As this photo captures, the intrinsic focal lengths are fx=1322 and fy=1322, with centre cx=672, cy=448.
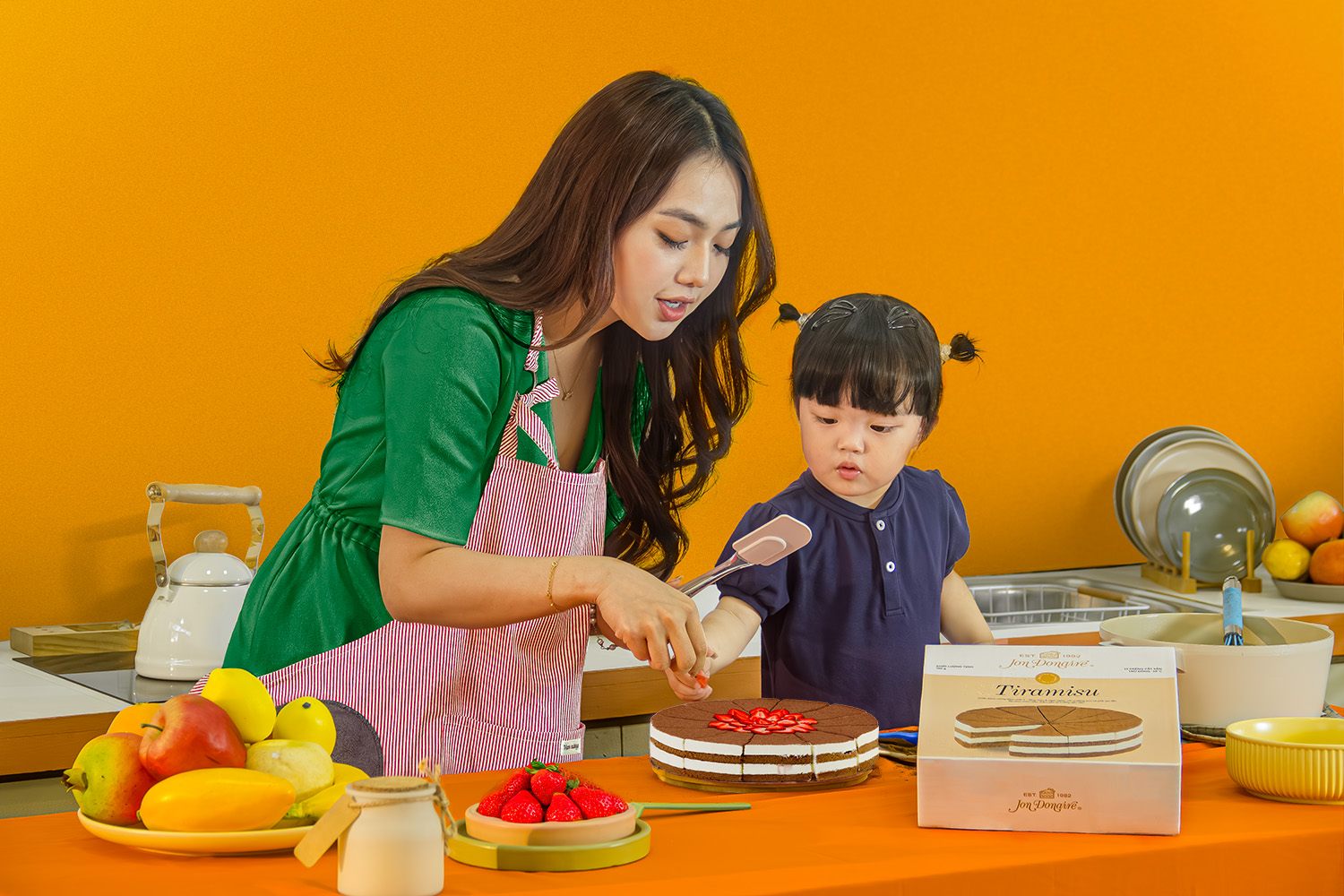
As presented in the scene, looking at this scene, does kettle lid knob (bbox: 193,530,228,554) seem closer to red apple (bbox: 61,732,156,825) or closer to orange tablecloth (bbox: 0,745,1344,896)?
orange tablecloth (bbox: 0,745,1344,896)

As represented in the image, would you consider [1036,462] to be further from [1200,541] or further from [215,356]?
[215,356]

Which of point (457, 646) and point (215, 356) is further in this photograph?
point (215, 356)

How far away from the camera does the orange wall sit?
84.8 inches

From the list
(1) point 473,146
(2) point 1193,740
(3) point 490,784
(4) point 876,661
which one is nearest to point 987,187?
(1) point 473,146

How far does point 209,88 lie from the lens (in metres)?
2.22

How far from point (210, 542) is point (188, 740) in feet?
3.93

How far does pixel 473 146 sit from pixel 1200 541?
1.62m

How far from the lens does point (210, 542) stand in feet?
6.59

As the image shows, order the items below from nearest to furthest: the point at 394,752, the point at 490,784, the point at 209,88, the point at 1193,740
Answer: the point at 490,784 → the point at 1193,740 → the point at 394,752 → the point at 209,88

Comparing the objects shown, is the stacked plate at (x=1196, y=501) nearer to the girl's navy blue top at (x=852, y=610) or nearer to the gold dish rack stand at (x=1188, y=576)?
the gold dish rack stand at (x=1188, y=576)

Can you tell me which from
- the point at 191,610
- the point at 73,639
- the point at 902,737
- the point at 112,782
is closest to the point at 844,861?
the point at 902,737

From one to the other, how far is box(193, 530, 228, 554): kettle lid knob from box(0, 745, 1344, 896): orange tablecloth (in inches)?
40.4

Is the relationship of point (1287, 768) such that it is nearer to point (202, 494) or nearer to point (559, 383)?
point (559, 383)

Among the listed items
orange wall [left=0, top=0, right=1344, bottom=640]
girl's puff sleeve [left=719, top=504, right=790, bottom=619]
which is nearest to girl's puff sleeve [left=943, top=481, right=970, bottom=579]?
girl's puff sleeve [left=719, top=504, right=790, bottom=619]
